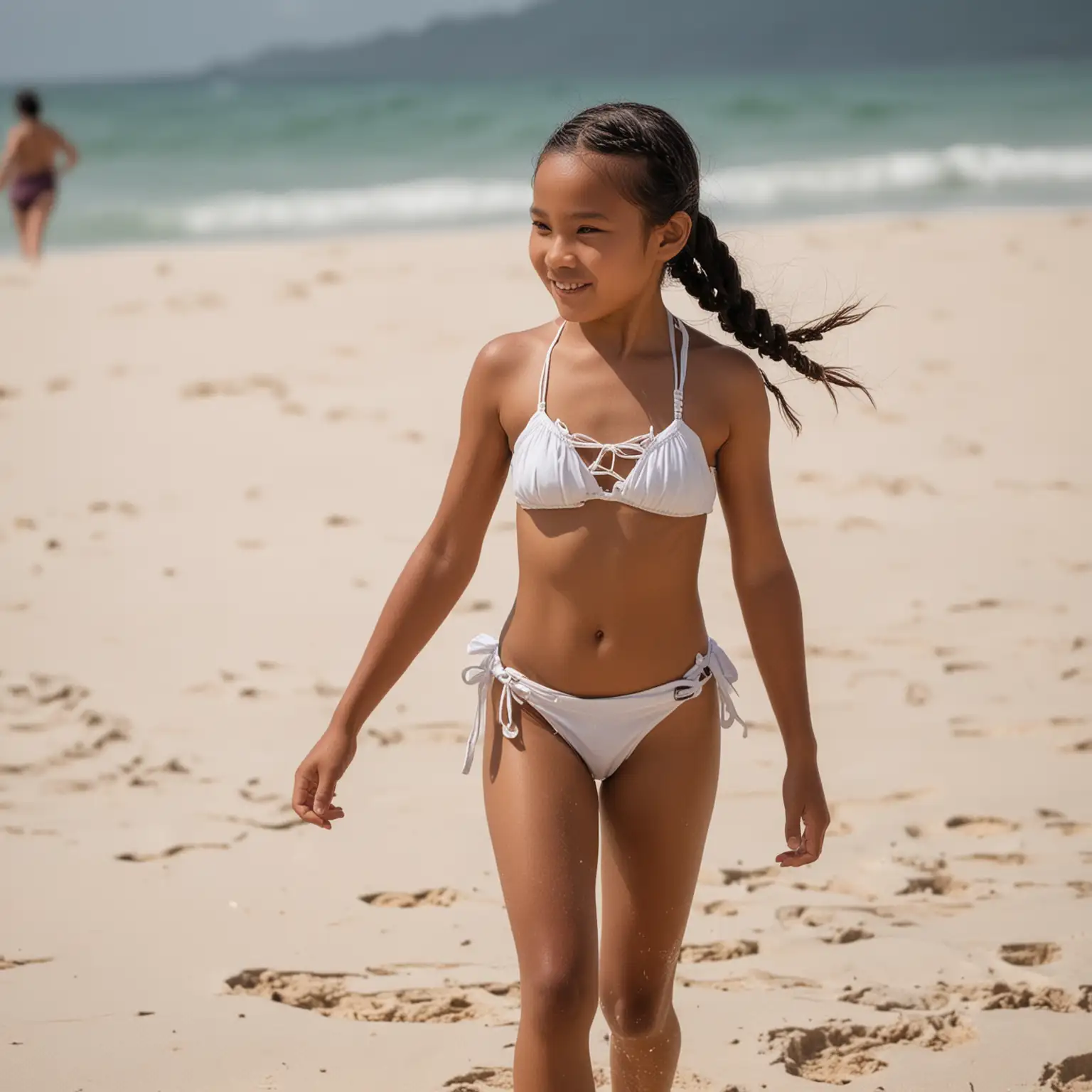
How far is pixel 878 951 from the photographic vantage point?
343 centimetres

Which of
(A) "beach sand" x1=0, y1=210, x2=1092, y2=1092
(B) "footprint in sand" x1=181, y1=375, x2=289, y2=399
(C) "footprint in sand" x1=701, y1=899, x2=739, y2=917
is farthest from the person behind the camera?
(B) "footprint in sand" x1=181, y1=375, x2=289, y2=399

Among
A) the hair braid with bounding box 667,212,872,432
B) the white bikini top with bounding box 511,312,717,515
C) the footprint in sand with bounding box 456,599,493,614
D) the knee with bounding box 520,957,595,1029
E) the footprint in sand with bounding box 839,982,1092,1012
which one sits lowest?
the footprint in sand with bounding box 839,982,1092,1012

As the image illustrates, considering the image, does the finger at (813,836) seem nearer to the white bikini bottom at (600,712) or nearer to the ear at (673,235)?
the white bikini bottom at (600,712)

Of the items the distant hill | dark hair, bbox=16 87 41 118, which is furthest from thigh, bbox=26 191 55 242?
the distant hill

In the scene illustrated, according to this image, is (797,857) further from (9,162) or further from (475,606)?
(9,162)

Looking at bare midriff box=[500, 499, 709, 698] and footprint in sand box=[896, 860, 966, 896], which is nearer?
bare midriff box=[500, 499, 709, 698]

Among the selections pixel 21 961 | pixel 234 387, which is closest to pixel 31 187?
pixel 234 387

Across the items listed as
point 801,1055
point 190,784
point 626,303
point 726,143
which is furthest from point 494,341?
point 726,143

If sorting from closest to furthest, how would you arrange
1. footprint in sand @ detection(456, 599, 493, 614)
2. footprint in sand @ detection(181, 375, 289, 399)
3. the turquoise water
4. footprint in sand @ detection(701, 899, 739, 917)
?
footprint in sand @ detection(701, 899, 739, 917) < footprint in sand @ detection(456, 599, 493, 614) < footprint in sand @ detection(181, 375, 289, 399) < the turquoise water

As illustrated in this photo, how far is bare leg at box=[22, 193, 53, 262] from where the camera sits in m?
14.1

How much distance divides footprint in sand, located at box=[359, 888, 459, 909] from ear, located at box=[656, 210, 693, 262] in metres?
1.81

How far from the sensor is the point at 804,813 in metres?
2.59

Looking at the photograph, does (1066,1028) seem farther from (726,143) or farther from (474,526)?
(726,143)

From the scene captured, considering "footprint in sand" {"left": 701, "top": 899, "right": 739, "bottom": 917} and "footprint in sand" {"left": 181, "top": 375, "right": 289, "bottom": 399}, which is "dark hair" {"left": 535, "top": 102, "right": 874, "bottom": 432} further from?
"footprint in sand" {"left": 181, "top": 375, "right": 289, "bottom": 399}
